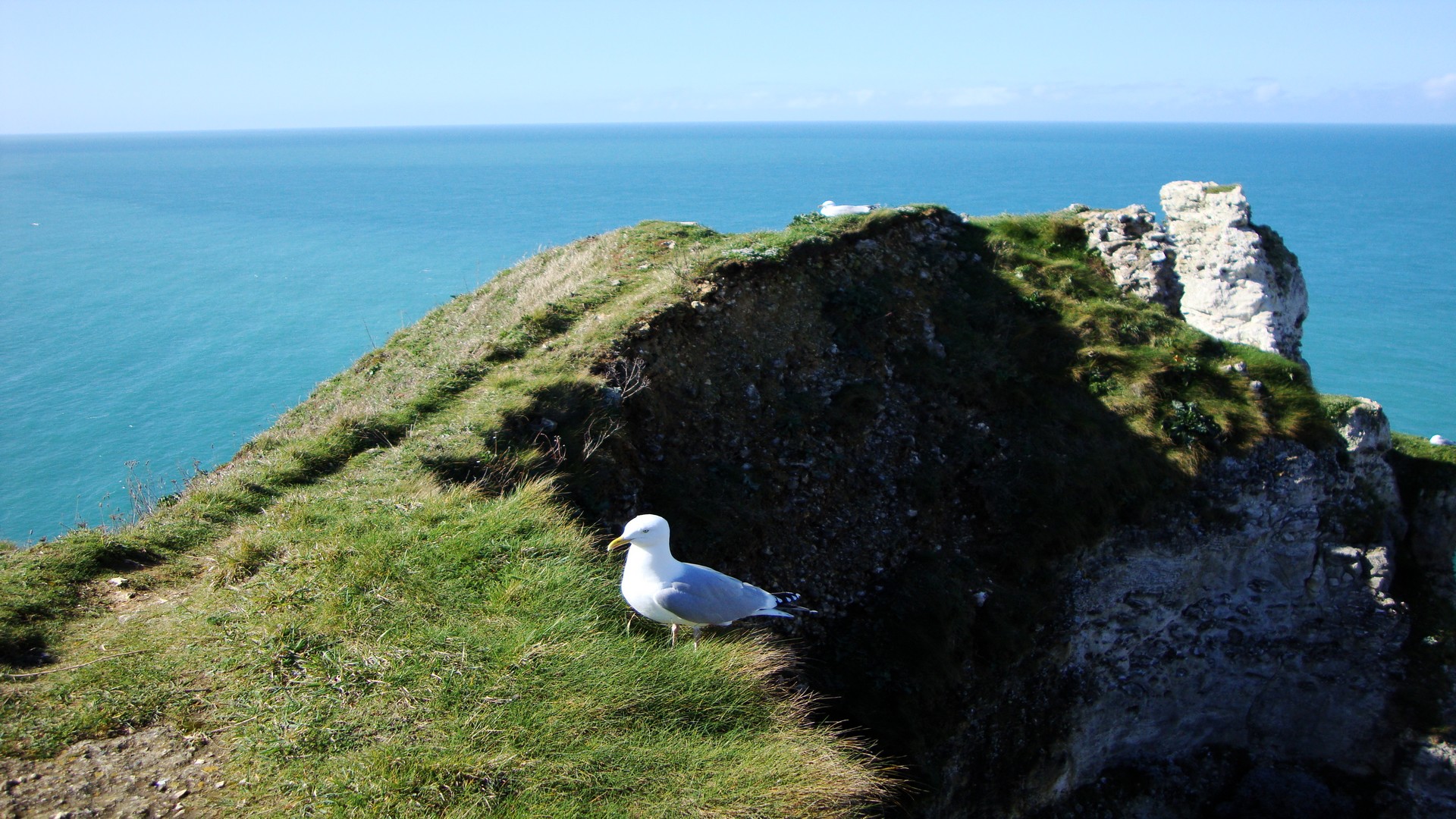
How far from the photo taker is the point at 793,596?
852cm

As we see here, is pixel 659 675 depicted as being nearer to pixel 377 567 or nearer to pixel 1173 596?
pixel 377 567

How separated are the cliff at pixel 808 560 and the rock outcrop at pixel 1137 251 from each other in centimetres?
18

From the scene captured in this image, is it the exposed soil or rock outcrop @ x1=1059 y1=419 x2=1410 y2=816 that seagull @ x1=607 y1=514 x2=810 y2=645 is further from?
rock outcrop @ x1=1059 y1=419 x2=1410 y2=816

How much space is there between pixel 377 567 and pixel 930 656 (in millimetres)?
9225

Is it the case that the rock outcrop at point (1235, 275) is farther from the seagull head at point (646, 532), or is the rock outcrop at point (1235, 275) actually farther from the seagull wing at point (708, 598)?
the seagull head at point (646, 532)

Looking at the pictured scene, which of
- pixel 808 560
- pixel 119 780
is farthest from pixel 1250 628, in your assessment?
pixel 119 780

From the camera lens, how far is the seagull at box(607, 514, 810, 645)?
730 centimetres

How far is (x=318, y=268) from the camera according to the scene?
3214 inches

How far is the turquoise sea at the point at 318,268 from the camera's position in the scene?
3941 centimetres

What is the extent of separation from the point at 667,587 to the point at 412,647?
224 centimetres

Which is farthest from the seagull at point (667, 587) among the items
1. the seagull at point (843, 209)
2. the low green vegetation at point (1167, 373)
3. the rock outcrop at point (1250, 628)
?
the seagull at point (843, 209)

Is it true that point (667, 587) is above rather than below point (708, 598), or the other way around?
above

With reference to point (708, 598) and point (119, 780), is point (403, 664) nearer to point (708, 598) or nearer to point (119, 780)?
point (119, 780)

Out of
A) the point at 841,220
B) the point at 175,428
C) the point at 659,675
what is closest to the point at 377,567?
the point at 659,675
